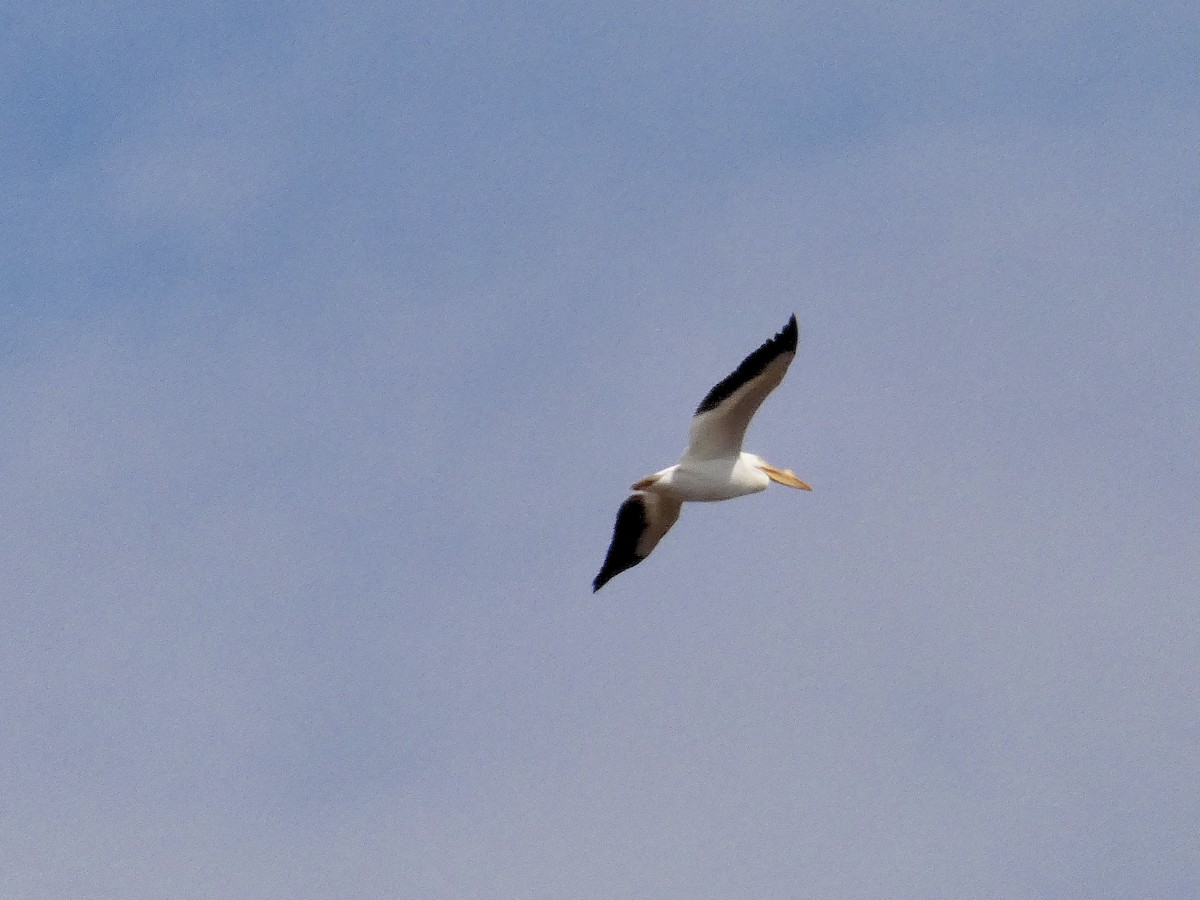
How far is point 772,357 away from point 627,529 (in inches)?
150

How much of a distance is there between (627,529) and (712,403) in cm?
264

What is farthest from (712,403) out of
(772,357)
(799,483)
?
(799,483)

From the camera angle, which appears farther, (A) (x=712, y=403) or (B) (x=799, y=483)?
(B) (x=799, y=483)

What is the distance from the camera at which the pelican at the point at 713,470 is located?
2484 cm

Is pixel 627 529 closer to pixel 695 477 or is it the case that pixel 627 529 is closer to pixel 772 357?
pixel 695 477

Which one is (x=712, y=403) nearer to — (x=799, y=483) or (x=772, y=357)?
(x=772, y=357)

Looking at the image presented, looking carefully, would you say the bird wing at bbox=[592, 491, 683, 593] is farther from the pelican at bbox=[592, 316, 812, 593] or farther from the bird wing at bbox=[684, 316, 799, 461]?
the bird wing at bbox=[684, 316, 799, 461]

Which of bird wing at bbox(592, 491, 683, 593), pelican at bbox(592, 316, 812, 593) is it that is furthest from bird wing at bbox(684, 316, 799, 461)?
bird wing at bbox(592, 491, 683, 593)

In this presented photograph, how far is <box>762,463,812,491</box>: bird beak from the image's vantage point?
27672 mm

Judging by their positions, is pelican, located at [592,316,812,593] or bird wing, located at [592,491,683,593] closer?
pelican, located at [592,316,812,593]

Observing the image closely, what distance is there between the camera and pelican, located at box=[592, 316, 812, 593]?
24844 millimetres

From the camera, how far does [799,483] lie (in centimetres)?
2806

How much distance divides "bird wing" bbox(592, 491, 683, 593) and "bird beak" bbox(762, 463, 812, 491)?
1243mm

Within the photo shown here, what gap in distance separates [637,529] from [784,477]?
2.08m
